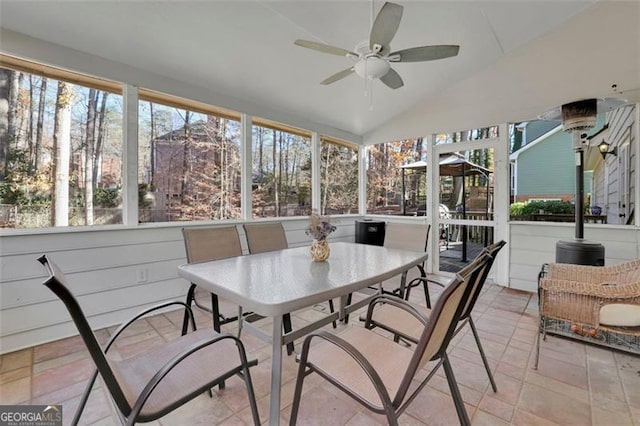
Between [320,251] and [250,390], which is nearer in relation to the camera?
[250,390]

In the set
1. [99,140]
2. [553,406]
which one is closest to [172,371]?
[553,406]

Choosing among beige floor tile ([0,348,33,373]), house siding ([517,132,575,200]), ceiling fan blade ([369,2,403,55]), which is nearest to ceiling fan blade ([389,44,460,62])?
ceiling fan blade ([369,2,403,55])

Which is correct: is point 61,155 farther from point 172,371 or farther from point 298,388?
point 298,388

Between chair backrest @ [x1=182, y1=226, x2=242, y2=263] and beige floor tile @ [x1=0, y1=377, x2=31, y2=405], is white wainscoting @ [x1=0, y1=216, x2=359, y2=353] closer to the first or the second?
beige floor tile @ [x1=0, y1=377, x2=31, y2=405]

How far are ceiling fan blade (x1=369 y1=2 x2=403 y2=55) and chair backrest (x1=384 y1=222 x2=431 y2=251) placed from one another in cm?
167

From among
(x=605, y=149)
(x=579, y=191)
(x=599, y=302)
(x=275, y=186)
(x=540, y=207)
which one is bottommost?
(x=599, y=302)

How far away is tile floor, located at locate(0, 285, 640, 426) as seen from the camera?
1.61m

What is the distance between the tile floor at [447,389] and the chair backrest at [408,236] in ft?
3.04

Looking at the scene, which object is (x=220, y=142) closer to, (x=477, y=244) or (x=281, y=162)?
(x=281, y=162)

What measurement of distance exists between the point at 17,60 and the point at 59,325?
2.33 metres

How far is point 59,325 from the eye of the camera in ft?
8.25

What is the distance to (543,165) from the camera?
390 cm

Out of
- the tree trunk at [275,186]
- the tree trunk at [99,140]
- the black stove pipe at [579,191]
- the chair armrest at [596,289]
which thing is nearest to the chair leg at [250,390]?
the chair armrest at [596,289]

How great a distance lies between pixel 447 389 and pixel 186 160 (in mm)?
3441
